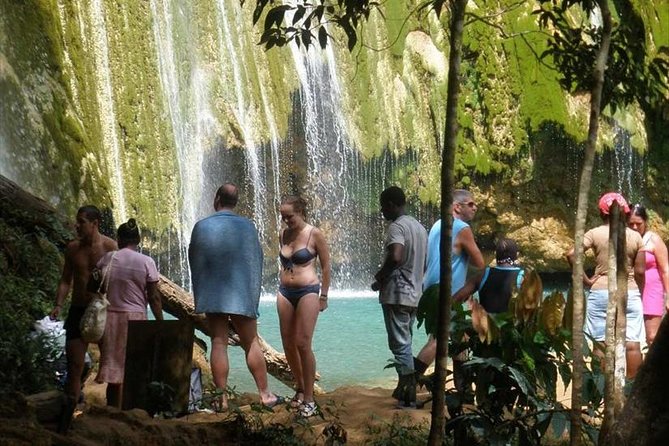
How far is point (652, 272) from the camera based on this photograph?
755cm

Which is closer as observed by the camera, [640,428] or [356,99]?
[640,428]

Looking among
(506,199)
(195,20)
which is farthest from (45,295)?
(506,199)

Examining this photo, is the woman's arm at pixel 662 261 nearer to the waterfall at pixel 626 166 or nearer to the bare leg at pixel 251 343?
the bare leg at pixel 251 343

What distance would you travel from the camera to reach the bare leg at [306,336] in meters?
6.59

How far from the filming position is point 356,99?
930 inches

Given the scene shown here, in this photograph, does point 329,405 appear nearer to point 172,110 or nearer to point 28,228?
point 28,228

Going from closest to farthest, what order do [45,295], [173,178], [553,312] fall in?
[553,312] < [45,295] < [173,178]

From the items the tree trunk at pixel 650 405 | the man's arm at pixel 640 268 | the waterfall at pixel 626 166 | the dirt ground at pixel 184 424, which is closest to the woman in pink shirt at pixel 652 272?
the man's arm at pixel 640 268

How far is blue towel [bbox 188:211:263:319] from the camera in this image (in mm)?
6430

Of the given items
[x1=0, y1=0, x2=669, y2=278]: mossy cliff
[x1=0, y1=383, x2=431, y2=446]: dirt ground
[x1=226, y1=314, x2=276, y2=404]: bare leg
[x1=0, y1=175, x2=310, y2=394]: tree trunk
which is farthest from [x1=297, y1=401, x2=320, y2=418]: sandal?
[x1=0, y1=0, x2=669, y2=278]: mossy cliff

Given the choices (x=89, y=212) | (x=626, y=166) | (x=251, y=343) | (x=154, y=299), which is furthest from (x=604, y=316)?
(x=626, y=166)

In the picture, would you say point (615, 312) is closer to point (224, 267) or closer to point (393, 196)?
point (393, 196)

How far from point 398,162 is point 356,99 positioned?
1955mm

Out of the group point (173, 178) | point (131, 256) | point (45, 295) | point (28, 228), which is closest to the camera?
point (131, 256)
